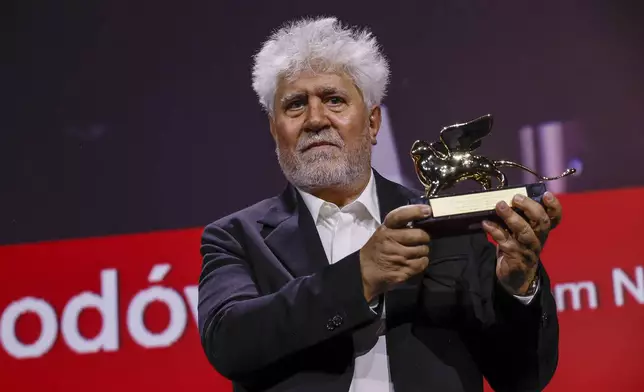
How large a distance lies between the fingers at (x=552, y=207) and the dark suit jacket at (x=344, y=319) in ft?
0.50

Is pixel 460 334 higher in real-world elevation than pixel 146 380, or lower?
higher

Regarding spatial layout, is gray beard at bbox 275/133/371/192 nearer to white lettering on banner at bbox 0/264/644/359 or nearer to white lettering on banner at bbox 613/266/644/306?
white lettering on banner at bbox 0/264/644/359

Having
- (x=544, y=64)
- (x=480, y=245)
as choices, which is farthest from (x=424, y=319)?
(x=544, y=64)

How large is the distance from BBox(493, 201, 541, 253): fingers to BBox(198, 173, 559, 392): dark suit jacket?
16 cm

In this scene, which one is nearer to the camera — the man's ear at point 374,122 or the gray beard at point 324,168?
the gray beard at point 324,168

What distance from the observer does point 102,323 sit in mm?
2504

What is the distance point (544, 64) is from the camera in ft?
8.52

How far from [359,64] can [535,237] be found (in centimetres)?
61

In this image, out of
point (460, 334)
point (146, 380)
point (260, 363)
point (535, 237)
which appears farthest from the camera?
point (146, 380)

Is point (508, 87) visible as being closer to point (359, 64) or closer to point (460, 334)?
point (359, 64)

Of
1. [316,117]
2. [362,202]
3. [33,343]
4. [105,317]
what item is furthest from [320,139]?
[33,343]

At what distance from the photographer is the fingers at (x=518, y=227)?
1.26 meters

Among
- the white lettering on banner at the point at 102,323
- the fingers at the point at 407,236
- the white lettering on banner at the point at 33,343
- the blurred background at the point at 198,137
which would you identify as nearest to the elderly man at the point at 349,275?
the fingers at the point at 407,236

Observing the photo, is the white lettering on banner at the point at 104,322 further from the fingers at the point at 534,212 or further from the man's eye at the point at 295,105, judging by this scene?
the fingers at the point at 534,212
